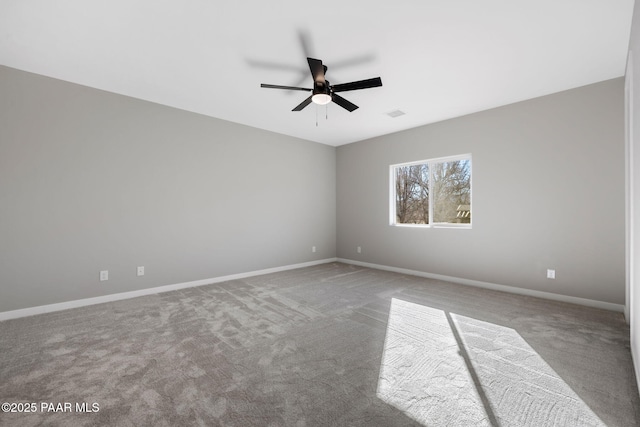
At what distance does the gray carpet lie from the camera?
1584 millimetres

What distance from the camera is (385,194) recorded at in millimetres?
5547

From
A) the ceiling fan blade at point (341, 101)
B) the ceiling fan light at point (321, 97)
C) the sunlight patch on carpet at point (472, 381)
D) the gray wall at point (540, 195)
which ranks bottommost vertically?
the sunlight patch on carpet at point (472, 381)

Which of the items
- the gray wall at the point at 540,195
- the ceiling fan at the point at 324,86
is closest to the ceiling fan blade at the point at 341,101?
the ceiling fan at the point at 324,86

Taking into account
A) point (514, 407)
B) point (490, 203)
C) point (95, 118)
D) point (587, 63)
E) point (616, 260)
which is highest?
point (587, 63)

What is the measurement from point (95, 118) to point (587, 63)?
568cm

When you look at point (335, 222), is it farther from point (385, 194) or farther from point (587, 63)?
Answer: point (587, 63)

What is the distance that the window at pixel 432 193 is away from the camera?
459 cm

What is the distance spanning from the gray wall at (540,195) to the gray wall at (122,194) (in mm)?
2837

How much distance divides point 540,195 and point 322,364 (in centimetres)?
362

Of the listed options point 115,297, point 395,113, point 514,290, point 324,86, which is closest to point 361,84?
point 324,86

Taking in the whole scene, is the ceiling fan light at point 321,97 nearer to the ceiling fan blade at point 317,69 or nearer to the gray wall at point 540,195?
the ceiling fan blade at point 317,69

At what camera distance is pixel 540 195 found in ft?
12.2

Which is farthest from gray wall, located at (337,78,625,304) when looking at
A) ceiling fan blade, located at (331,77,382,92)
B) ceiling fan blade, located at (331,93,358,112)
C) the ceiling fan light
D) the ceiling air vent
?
the ceiling fan light

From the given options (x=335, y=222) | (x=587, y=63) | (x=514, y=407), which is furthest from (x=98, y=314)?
(x=587, y=63)
